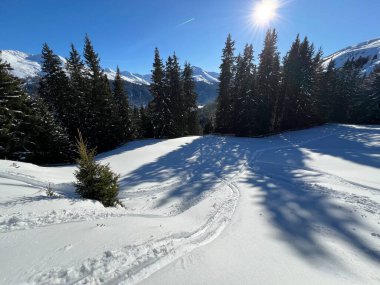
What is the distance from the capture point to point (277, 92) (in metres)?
38.0

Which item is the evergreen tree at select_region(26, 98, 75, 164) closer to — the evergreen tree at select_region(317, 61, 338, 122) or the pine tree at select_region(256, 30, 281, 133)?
the pine tree at select_region(256, 30, 281, 133)

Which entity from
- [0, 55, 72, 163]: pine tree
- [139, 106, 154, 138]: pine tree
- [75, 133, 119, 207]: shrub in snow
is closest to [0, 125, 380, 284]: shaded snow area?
[75, 133, 119, 207]: shrub in snow

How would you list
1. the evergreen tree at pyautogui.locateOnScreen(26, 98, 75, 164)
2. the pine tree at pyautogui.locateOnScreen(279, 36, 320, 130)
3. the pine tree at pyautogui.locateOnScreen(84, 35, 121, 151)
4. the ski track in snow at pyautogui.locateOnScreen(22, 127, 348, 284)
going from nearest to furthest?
the ski track in snow at pyautogui.locateOnScreen(22, 127, 348, 284) → the evergreen tree at pyautogui.locateOnScreen(26, 98, 75, 164) → the pine tree at pyautogui.locateOnScreen(84, 35, 121, 151) → the pine tree at pyautogui.locateOnScreen(279, 36, 320, 130)

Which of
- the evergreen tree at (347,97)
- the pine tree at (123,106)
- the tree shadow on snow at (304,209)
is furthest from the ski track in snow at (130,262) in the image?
the evergreen tree at (347,97)

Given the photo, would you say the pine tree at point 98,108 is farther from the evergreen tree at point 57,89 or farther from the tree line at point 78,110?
the evergreen tree at point 57,89

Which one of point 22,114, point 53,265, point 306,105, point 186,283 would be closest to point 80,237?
point 53,265

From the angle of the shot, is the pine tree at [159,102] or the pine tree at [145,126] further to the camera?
the pine tree at [145,126]

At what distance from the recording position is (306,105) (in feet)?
123

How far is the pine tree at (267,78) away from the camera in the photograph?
3625 centimetres

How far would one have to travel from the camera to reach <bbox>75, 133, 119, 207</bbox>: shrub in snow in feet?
31.9

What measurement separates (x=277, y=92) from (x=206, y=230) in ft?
116

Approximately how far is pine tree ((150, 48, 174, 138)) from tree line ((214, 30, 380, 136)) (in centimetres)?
959

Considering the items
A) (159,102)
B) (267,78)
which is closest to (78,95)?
(159,102)

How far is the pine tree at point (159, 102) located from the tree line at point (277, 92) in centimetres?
959
